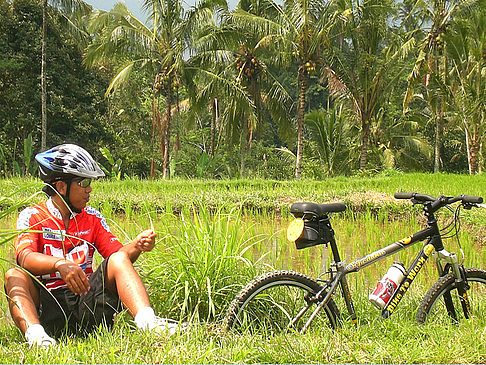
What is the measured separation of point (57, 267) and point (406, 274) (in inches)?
61.3

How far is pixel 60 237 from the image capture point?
2.46 metres

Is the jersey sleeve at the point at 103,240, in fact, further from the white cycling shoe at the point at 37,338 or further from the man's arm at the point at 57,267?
the white cycling shoe at the point at 37,338

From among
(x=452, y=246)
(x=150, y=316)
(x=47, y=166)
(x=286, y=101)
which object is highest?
(x=286, y=101)

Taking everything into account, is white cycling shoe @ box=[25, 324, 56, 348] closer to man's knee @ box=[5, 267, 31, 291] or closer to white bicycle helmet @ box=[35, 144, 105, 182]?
man's knee @ box=[5, 267, 31, 291]

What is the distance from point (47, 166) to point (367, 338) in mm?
1584

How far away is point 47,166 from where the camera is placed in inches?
97.5

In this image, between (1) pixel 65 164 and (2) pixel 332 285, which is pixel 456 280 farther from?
(1) pixel 65 164

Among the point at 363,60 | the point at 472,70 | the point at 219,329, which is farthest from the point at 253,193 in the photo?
the point at 472,70

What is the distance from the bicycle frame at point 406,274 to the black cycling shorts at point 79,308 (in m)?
0.82

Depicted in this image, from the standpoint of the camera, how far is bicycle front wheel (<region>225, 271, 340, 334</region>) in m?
2.20

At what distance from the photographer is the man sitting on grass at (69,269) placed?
219 centimetres

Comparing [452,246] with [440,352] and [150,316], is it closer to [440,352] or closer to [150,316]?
[440,352]

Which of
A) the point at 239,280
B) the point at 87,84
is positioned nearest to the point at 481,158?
the point at 87,84

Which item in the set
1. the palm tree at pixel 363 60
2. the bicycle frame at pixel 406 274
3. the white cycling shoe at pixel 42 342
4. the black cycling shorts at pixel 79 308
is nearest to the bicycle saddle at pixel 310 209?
the bicycle frame at pixel 406 274
